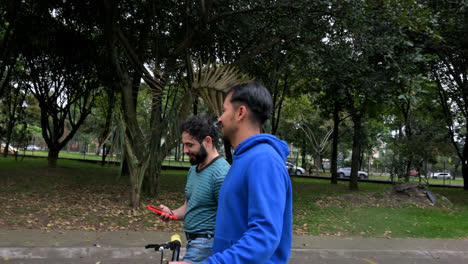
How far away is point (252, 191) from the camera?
149 cm

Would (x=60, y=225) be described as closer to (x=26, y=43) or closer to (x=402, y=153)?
(x=26, y=43)

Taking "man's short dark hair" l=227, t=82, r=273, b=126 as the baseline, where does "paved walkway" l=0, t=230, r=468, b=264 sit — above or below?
below

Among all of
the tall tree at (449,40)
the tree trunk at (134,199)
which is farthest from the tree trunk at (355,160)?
the tree trunk at (134,199)

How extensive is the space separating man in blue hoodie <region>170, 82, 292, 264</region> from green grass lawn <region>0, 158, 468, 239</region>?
6729 millimetres

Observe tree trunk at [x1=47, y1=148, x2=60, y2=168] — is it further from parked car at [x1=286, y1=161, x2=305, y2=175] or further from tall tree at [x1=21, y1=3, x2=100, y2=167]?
parked car at [x1=286, y1=161, x2=305, y2=175]

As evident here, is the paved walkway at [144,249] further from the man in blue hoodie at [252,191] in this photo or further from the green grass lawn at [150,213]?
the man in blue hoodie at [252,191]

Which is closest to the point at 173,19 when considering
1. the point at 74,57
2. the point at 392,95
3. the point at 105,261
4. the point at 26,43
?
the point at 74,57

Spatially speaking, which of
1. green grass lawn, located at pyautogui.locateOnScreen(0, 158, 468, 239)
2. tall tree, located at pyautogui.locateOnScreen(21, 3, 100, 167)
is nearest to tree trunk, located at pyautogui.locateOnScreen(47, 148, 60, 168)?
tall tree, located at pyautogui.locateOnScreen(21, 3, 100, 167)

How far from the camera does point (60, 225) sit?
772 cm

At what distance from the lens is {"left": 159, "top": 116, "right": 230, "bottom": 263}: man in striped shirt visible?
281cm

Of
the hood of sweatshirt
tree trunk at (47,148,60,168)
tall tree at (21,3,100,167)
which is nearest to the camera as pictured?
the hood of sweatshirt

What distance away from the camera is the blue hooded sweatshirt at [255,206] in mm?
1427

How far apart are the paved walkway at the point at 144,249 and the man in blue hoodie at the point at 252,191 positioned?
4.86 m

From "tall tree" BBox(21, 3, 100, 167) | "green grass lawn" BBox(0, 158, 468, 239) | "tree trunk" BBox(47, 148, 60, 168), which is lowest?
"green grass lawn" BBox(0, 158, 468, 239)
